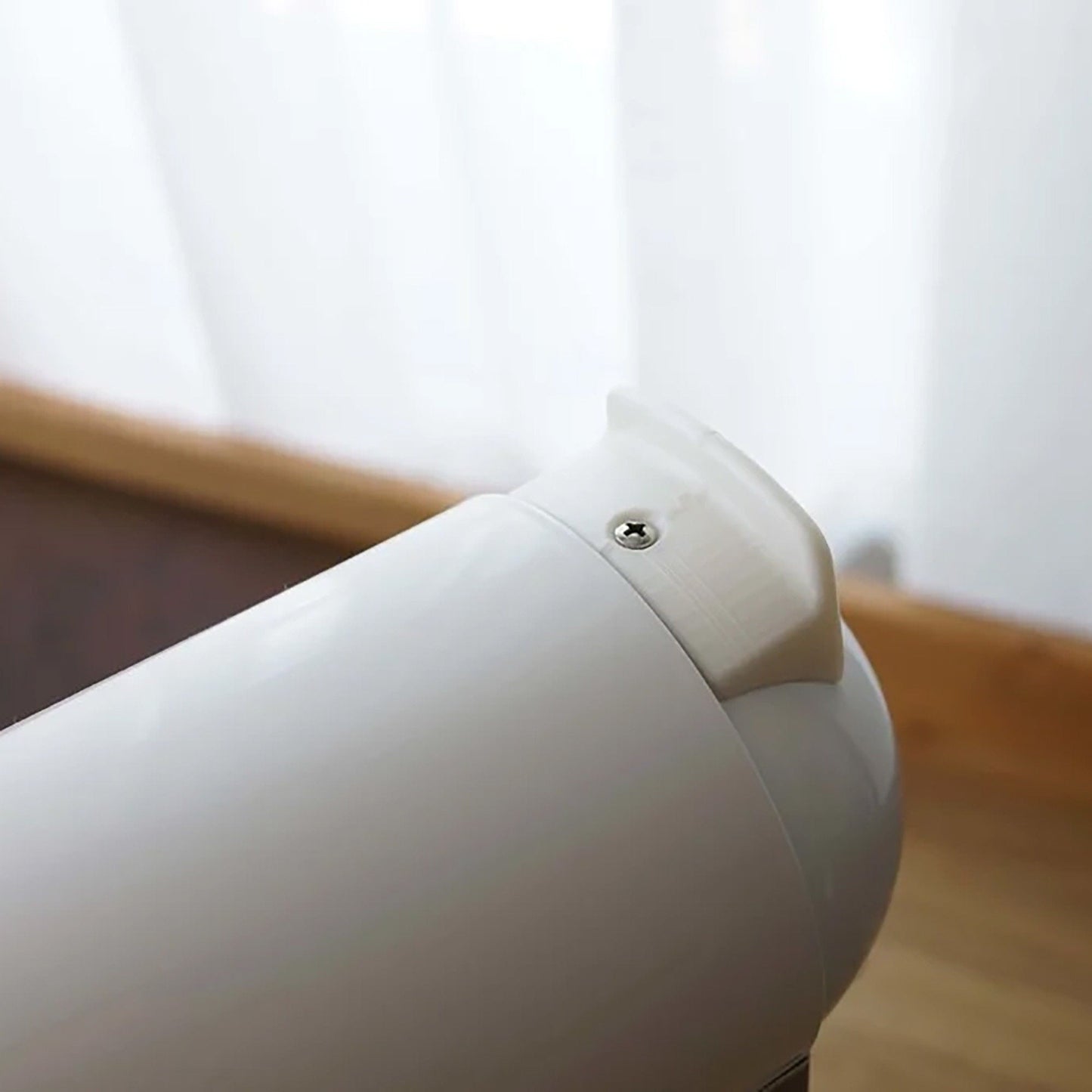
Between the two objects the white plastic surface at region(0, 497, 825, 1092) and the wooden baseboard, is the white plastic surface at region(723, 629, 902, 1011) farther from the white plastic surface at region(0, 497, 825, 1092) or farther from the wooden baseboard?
the wooden baseboard

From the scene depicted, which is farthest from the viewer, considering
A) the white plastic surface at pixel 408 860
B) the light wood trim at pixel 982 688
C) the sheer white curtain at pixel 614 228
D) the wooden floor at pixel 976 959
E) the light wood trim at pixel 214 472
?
the light wood trim at pixel 214 472

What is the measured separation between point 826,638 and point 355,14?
2.75 feet

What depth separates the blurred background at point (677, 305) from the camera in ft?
3.60

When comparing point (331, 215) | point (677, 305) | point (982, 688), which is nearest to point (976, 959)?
point (982, 688)

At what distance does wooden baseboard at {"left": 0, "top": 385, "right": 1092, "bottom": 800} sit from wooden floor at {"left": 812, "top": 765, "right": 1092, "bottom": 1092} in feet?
0.09

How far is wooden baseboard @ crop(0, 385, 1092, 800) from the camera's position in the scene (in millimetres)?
1317

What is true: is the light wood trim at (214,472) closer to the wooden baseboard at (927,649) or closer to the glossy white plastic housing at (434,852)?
the wooden baseboard at (927,649)

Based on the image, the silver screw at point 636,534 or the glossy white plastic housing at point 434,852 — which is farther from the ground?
the silver screw at point 636,534

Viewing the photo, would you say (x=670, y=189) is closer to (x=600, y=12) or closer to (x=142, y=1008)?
(x=600, y=12)

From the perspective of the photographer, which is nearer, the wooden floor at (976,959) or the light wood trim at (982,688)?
the wooden floor at (976,959)

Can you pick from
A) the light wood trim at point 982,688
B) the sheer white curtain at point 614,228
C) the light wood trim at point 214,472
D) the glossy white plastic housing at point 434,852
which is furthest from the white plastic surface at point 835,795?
the light wood trim at point 214,472

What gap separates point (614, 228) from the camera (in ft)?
4.06

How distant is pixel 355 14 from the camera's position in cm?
122

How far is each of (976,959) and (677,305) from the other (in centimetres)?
54
